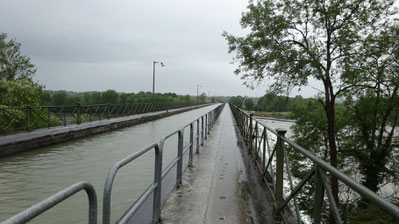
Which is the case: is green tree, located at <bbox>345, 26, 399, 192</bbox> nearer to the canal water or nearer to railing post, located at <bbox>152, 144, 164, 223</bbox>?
the canal water

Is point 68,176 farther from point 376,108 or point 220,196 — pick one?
point 376,108

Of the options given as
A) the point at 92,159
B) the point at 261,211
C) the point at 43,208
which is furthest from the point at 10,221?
the point at 92,159

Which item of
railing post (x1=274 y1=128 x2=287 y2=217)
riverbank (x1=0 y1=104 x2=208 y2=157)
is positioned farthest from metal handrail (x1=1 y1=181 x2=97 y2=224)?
riverbank (x1=0 y1=104 x2=208 y2=157)

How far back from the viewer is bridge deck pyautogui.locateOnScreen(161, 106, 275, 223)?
348cm

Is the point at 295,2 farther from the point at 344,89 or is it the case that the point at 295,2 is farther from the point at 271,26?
the point at 344,89

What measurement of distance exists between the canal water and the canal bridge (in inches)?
0.6

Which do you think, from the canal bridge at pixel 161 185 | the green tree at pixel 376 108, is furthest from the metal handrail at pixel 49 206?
the green tree at pixel 376 108

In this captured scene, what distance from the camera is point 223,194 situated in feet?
14.4

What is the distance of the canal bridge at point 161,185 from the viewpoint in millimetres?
1961

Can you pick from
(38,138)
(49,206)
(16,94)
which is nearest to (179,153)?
(49,206)

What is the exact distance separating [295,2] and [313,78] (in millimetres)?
4800

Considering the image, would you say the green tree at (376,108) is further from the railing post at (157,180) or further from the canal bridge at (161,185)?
the railing post at (157,180)

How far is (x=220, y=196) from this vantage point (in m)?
4.29

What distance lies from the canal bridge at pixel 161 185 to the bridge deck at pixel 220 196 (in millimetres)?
13
